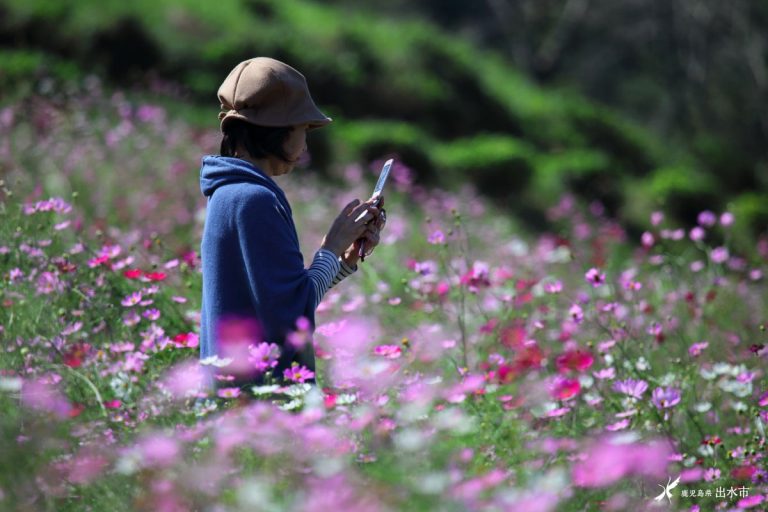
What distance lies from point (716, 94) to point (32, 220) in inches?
706

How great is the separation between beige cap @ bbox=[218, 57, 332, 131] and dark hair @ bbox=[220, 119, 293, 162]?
0.05m

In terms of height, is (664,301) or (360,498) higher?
(664,301)

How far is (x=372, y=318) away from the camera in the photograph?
404cm

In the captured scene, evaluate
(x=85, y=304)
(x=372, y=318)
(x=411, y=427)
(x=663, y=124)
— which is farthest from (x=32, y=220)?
(x=663, y=124)

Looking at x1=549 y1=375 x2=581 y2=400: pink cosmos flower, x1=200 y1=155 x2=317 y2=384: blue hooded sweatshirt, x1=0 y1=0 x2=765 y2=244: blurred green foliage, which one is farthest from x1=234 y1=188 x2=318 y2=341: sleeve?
x1=0 y1=0 x2=765 y2=244: blurred green foliage

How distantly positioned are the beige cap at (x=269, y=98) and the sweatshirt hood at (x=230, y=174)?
0.35 feet

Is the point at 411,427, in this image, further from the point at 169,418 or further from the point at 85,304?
the point at 85,304

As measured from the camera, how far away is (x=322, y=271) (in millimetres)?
2430

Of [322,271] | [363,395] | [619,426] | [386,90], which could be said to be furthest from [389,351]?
[386,90]

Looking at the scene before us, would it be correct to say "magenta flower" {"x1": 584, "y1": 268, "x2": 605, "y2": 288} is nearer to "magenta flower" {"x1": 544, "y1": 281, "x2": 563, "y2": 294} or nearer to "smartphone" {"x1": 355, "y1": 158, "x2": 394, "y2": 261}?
"magenta flower" {"x1": 544, "y1": 281, "x2": 563, "y2": 294}

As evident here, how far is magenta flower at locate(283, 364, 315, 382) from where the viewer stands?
7.48 ft

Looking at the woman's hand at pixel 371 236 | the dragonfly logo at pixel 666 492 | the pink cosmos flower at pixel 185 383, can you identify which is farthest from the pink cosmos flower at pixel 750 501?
the pink cosmos flower at pixel 185 383

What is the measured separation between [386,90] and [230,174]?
911 cm

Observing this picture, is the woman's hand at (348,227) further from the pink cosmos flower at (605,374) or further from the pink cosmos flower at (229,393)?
the pink cosmos flower at (605,374)
